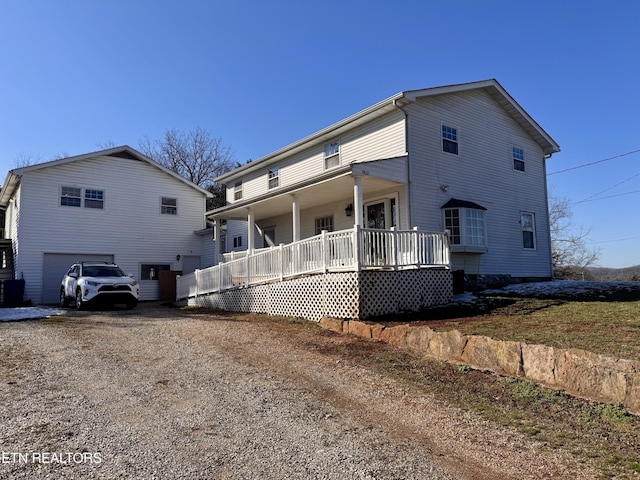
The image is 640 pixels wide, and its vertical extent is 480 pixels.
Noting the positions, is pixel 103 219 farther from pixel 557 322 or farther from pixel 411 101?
pixel 557 322

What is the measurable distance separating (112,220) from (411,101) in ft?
49.1

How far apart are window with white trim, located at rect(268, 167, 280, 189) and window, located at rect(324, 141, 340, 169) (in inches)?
137

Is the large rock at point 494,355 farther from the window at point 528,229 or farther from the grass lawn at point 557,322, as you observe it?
the window at point 528,229

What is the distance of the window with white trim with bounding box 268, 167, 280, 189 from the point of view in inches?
777

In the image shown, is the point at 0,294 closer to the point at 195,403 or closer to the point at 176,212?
the point at 176,212

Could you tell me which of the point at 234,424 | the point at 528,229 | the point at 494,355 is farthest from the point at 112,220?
the point at 494,355

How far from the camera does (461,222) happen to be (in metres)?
14.4

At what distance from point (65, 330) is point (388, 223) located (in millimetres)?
9466

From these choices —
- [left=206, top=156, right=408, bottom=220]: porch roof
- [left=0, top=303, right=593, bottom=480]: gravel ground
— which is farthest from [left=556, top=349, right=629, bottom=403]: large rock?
[left=206, top=156, right=408, bottom=220]: porch roof

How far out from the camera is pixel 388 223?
14.3m

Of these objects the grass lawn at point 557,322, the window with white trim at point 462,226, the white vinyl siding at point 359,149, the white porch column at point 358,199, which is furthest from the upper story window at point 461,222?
the white porch column at point 358,199

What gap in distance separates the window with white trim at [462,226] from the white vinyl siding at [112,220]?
13788 mm

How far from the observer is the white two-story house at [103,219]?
18906 mm

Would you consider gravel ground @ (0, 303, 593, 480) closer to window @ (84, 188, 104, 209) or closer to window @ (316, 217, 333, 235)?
window @ (316, 217, 333, 235)
